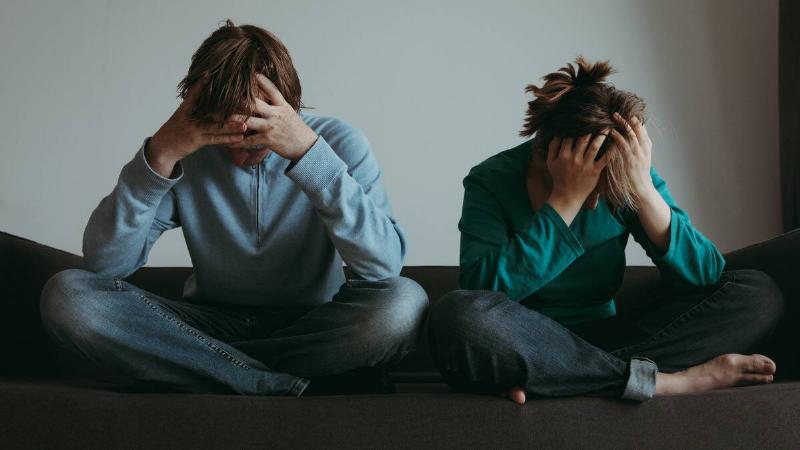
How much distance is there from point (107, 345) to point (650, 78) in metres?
1.61

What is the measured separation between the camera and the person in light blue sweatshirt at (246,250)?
1264mm

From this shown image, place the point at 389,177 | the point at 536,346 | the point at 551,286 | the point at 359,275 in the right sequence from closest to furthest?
1. the point at 536,346
2. the point at 359,275
3. the point at 551,286
4. the point at 389,177

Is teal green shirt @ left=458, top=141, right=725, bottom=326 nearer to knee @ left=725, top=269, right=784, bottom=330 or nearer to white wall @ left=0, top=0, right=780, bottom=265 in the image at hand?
knee @ left=725, top=269, right=784, bottom=330

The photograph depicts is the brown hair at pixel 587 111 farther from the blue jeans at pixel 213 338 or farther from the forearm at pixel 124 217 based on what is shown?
the forearm at pixel 124 217

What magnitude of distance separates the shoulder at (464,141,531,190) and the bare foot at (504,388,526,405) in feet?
1.38

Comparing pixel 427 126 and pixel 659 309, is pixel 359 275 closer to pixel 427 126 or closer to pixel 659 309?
pixel 659 309

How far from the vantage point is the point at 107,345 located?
4.09 ft

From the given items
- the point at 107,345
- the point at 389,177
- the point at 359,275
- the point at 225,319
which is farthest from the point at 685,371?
the point at 389,177

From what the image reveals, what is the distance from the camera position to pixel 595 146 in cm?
132

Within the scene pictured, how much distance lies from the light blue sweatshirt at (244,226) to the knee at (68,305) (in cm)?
11

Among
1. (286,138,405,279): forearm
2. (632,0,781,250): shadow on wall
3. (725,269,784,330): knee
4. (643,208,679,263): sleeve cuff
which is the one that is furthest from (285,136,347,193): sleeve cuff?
(632,0,781,250): shadow on wall

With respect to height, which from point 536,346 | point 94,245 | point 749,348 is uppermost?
point 94,245

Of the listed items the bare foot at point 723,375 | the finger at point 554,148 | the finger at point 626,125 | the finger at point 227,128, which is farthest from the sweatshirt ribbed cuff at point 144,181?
the bare foot at point 723,375

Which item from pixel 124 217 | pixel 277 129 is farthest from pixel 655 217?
pixel 124 217
